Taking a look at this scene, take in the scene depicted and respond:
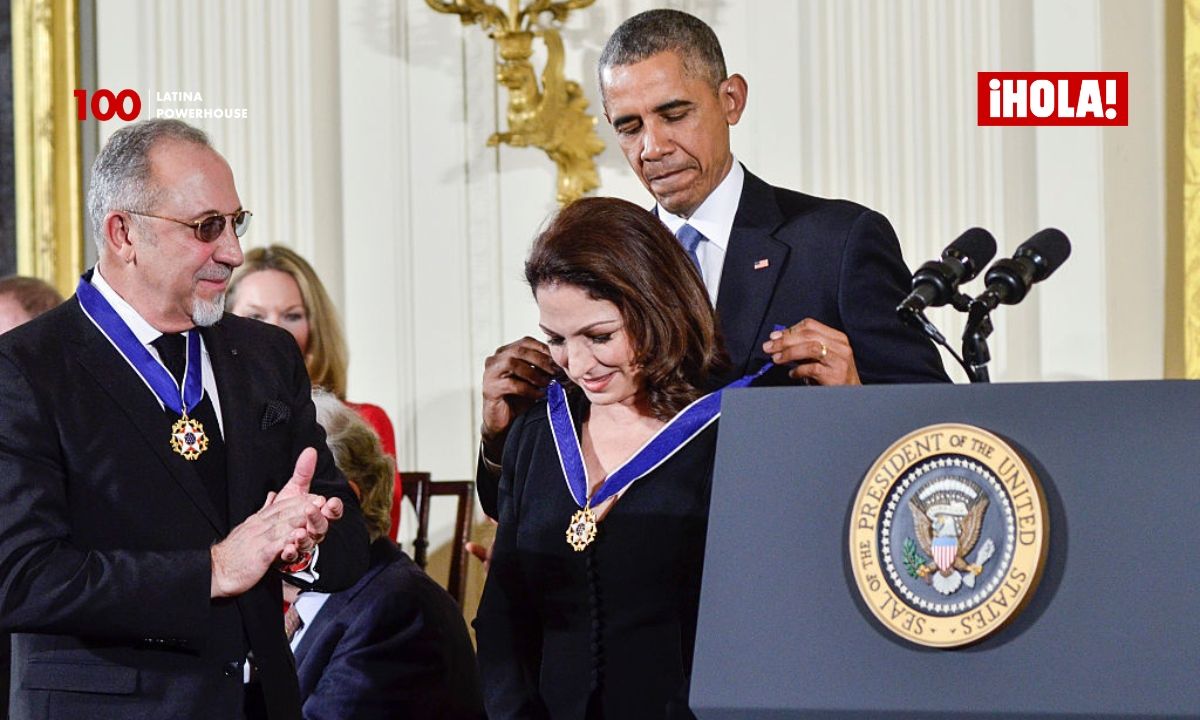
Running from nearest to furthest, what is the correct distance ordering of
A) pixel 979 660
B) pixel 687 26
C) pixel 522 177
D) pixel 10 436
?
pixel 979 660 < pixel 10 436 < pixel 687 26 < pixel 522 177

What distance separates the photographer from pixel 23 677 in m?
2.48

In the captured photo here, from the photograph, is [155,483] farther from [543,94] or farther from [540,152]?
[540,152]

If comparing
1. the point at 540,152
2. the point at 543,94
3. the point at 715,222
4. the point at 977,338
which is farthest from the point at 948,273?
Answer: the point at 540,152

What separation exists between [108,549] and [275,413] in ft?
1.19

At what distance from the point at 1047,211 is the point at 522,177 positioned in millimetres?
1714

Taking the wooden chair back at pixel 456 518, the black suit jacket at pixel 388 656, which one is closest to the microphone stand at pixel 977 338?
the black suit jacket at pixel 388 656

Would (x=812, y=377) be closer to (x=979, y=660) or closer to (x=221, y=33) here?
(x=979, y=660)

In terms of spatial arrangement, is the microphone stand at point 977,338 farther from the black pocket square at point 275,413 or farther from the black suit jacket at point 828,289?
the black pocket square at point 275,413

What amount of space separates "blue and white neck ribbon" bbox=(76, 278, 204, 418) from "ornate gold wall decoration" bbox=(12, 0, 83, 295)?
11.4 feet

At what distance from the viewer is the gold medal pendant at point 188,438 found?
255 centimetres

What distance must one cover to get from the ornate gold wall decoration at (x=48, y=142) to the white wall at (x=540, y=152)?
155 mm

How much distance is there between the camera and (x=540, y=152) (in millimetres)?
5723

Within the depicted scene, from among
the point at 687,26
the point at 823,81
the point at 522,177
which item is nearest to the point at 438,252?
the point at 522,177

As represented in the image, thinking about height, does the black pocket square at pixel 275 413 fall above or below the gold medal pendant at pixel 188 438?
above
